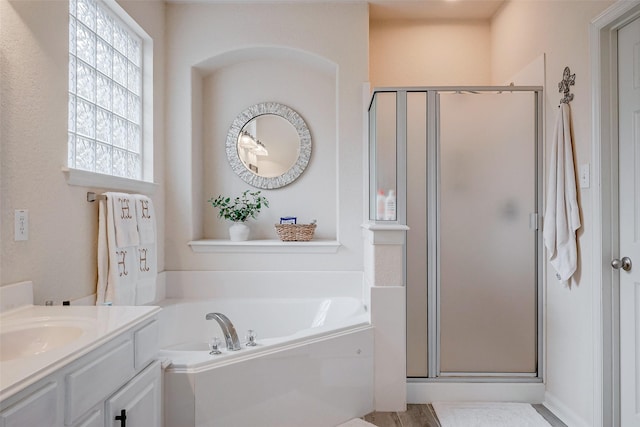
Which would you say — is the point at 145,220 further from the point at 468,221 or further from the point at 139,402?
the point at 468,221

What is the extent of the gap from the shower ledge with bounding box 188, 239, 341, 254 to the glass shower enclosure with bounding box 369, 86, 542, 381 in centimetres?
68

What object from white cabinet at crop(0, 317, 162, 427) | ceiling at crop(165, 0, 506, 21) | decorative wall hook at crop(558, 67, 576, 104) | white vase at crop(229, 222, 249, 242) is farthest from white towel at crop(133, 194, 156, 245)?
decorative wall hook at crop(558, 67, 576, 104)

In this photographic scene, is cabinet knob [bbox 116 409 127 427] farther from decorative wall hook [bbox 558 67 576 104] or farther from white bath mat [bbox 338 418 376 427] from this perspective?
decorative wall hook [bbox 558 67 576 104]

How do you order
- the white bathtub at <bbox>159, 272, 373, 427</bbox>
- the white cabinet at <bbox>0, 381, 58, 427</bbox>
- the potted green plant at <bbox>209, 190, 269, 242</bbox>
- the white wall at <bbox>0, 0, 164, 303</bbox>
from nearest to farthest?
the white cabinet at <bbox>0, 381, 58, 427</bbox>
the white wall at <bbox>0, 0, 164, 303</bbox>
the white bathtub at <bbox>159, 272, 373, 427</bbox>
the potted green plant at <bbox>209, 190, 269, 242</bbox>

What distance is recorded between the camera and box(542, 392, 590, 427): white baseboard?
2.17 m

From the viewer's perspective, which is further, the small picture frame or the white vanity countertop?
the small picture frame

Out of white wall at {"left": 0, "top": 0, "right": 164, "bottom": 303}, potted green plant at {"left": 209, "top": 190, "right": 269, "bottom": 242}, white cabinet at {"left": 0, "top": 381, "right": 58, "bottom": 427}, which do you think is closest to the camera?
white cabinet at {"left": 0, "top": 381, "right": 58, "bottom": 427}

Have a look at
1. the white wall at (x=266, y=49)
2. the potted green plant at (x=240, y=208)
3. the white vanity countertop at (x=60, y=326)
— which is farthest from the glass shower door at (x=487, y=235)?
the white vanity countertop at (x=60, y=326)

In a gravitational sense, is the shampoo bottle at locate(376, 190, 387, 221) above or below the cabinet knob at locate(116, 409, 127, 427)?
above

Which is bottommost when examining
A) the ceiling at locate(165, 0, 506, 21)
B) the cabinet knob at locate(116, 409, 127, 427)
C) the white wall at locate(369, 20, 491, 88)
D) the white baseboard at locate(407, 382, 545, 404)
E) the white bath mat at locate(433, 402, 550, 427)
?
the white bath mat at locate(433, 402, 550, 427)

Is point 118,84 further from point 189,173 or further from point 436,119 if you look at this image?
point 436,119

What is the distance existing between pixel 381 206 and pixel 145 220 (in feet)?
4.76

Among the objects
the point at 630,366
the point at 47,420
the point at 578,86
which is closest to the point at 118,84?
the point at 47,420

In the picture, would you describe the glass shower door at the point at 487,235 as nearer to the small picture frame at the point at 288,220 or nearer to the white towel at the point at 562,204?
the white towel at the point at 562,204
